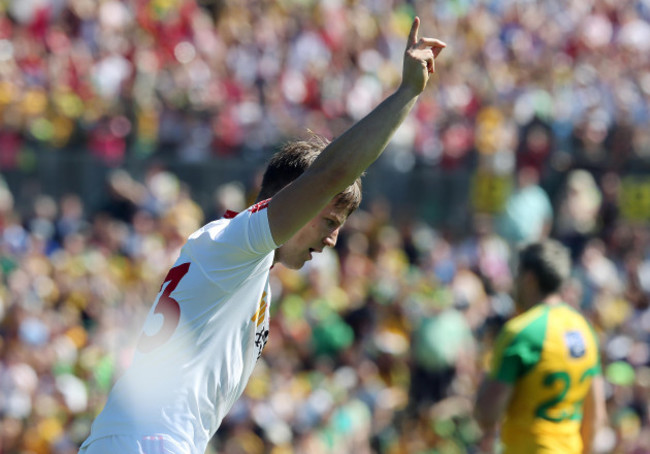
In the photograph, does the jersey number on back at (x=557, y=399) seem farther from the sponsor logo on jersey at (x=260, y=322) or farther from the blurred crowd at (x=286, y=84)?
the blurred crowd at (x=286, y=84)

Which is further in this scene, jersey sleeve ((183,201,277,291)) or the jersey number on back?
the jersey number on back

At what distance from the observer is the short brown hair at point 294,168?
326cm

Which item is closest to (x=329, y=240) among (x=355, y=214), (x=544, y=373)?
(x=544, y=373)

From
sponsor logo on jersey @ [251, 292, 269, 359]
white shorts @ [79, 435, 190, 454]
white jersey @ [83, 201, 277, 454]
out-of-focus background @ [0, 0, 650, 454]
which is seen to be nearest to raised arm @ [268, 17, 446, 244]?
white jersey @ [83, 201, 277, 454]

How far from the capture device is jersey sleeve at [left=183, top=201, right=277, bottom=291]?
3010mm

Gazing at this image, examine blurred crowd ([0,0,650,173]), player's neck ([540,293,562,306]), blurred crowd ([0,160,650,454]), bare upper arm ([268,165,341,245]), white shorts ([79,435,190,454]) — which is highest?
blurred crowd ([0,0,650,173])

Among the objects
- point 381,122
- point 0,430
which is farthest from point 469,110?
point 381,122

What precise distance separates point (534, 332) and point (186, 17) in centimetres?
1081

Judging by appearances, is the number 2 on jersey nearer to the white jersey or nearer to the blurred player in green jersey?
the white jersey

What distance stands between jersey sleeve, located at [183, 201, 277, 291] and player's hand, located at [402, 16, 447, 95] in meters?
0.50

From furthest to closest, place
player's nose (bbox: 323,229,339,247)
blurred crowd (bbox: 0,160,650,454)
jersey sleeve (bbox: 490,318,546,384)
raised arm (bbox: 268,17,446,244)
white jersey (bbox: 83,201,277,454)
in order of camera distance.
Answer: blurred crowd (bbox: 0,160,650,454) < jersey sleeve (bbox: 490,318,546,384) < player's nose (bbox: 323,229,339,247) < white jersey (bbox: 83,201,277,454) < raised arm (bbox: 268,17,446,244)

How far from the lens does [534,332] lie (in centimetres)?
518

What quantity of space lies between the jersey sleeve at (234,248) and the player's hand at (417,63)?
0.50m

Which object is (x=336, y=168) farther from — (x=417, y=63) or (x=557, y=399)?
(x=557, y=399)
